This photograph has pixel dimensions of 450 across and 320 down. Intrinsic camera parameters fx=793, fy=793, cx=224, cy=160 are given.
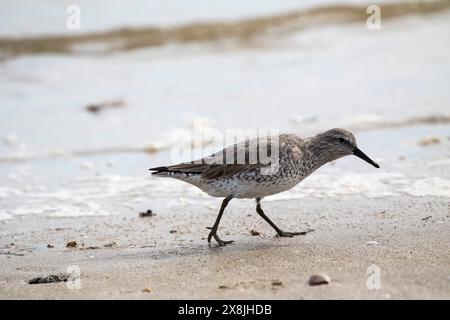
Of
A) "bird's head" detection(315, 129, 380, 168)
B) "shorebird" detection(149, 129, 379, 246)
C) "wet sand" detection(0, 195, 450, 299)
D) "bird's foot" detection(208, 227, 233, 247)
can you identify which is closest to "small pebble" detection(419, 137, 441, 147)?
"wet sand" detection(0, 195, 450, 299)

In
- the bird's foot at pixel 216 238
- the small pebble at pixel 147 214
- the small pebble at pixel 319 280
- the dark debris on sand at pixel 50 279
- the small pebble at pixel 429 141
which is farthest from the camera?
the small pebble at pixel 429 141

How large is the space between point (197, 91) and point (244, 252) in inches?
209

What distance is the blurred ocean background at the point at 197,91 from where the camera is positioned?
26.3 ft

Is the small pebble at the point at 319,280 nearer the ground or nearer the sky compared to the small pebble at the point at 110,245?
nearer the ground

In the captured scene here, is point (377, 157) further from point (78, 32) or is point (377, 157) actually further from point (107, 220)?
point (78, 32)

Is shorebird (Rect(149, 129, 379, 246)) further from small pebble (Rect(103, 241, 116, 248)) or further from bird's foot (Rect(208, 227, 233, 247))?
small pebble (Rect(103, 241, 116, 248))

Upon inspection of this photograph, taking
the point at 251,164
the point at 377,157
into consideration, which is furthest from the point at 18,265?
the point at 377,157

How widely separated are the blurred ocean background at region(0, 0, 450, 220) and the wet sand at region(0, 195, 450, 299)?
0.36 metres

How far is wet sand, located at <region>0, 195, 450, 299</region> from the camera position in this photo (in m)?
5.10

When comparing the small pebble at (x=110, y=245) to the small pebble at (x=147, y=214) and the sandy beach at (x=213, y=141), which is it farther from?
the small pebble at (x=147, y=214)

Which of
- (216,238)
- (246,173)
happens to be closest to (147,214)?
(216,238)

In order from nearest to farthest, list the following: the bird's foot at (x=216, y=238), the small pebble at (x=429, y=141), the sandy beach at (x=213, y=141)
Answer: the sandy beach at (x=213, y=141), the bird's foot at (x=216, y=238), the small pebble at (x=429, y=141)

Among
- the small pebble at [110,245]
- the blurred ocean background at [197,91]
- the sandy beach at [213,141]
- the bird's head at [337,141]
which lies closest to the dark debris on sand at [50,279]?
the sandy beach at [213,141]

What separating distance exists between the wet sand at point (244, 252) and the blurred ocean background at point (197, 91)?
1.18 feet
